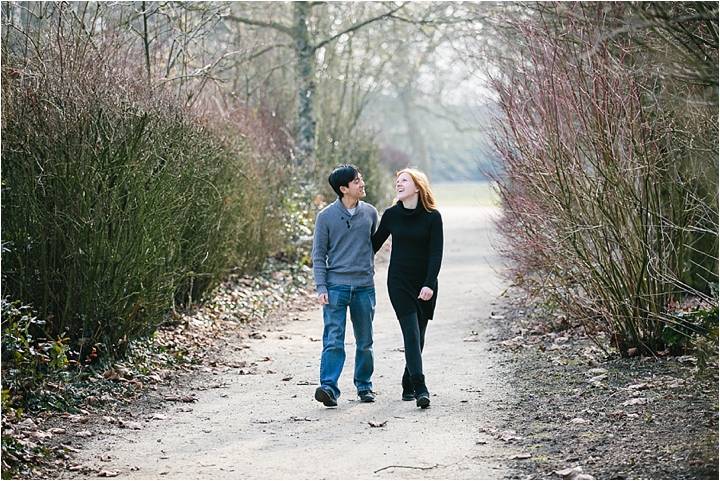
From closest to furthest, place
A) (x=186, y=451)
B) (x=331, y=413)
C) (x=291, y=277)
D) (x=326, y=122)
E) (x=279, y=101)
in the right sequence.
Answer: (x=186, y=451), (x=331, y=413), (x=291, y=277), (x=279, y=101), (x=326, y=122)

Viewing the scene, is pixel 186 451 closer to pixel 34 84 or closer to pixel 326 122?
pixel 34 84

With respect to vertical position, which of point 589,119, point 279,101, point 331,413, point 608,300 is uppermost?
point 279,101

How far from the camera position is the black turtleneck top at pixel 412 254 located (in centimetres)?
700

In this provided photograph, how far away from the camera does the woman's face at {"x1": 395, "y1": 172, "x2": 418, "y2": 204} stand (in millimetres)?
6988

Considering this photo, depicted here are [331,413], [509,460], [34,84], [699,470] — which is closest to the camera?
[699,470]

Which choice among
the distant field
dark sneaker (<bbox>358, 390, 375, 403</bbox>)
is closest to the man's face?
dark sneaker (<bbox>358, 390, 375, 403</bbox>)

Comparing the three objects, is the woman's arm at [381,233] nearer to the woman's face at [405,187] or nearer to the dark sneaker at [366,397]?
the woman's face at [405,187]

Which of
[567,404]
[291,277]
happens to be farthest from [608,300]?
[291,277]

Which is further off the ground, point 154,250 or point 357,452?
point 154,250

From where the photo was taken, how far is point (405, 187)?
6988 millimetres

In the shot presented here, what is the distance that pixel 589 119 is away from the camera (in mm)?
7684

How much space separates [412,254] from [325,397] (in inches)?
48.0

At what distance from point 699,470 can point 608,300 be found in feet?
9.84

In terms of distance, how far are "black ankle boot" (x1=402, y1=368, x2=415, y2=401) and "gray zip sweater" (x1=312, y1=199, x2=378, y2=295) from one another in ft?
2.46
